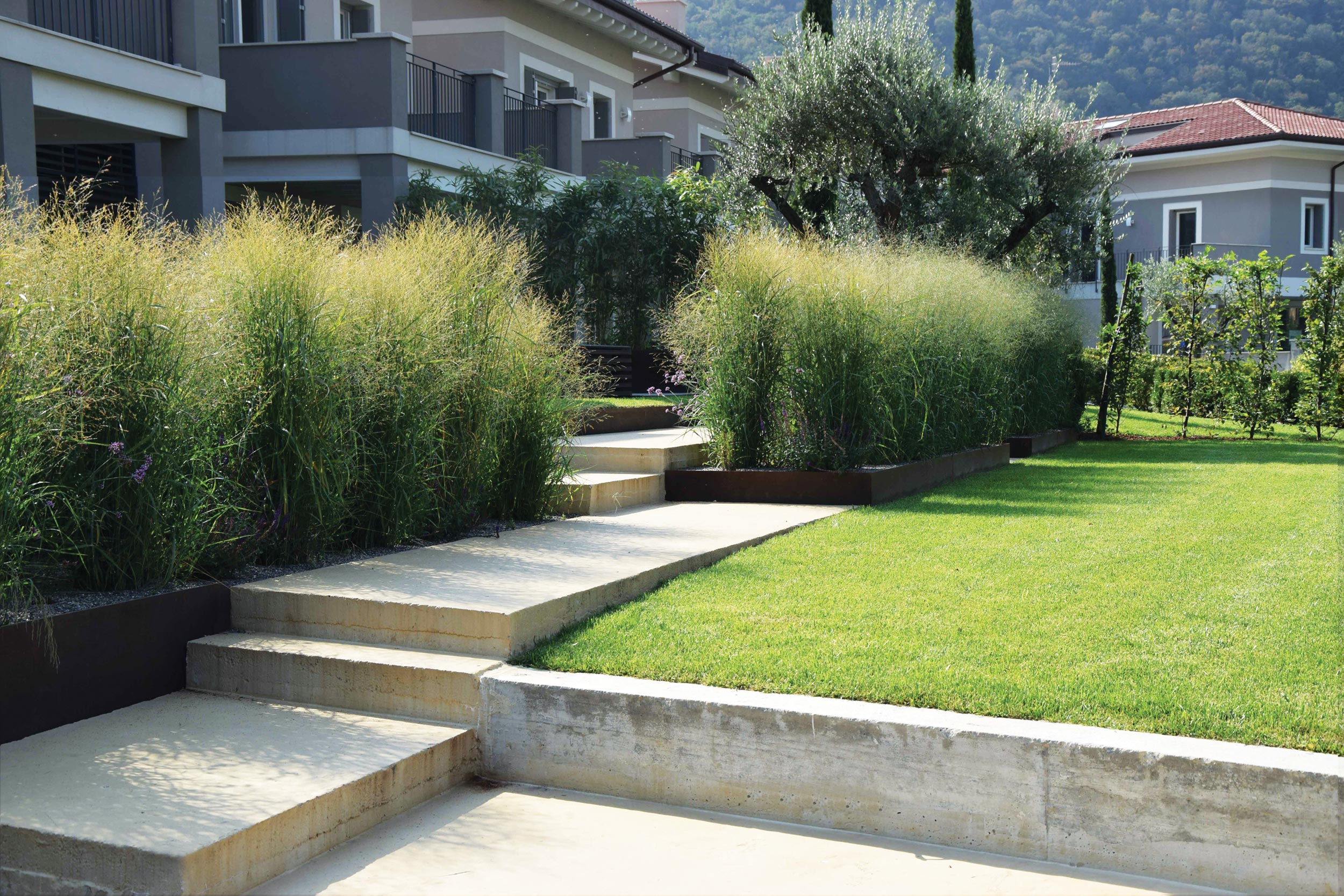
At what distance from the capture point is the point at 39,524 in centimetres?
343

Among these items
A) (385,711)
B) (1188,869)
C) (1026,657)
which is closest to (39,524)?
(385,711)

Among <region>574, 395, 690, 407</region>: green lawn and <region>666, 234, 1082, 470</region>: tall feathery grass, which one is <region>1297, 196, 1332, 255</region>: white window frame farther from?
<region>666, 234, 1082, 470</region>: tall feathery grass

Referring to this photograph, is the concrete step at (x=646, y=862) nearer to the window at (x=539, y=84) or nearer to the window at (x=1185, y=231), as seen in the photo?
the window at (x=539, y=84)

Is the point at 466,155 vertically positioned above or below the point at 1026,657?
above

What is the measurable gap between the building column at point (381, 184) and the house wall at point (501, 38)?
3.43 metres

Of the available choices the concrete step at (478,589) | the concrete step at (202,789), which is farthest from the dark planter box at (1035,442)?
the concrete step at (202,789)

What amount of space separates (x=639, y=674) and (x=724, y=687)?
0.94 feet

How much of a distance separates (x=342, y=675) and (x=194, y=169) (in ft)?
30.3

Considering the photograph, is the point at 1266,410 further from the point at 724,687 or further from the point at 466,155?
the point at 724,687

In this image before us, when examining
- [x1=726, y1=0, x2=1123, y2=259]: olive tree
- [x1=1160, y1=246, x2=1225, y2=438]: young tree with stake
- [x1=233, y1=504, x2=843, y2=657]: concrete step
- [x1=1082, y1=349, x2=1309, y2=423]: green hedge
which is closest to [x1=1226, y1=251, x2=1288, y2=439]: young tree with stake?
[x1=1082, y1=349, x2=1309, y2=423]: green hedge

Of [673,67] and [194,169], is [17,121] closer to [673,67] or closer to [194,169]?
[194,169]

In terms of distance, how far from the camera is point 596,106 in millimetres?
20109

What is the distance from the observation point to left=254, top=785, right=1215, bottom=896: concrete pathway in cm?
270

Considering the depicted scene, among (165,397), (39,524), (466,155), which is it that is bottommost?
(39,524)
